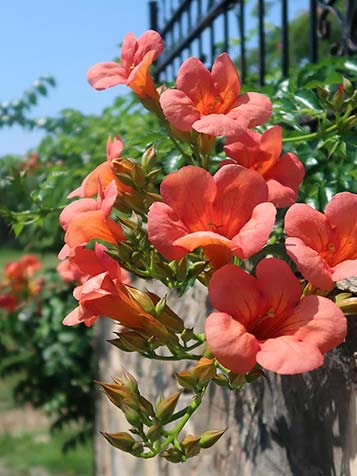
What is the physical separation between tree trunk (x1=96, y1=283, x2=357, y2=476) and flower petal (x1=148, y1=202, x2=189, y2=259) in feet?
1.36

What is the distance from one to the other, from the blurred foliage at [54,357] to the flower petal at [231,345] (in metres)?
4.45

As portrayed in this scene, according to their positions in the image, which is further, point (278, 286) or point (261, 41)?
point (261, 41)


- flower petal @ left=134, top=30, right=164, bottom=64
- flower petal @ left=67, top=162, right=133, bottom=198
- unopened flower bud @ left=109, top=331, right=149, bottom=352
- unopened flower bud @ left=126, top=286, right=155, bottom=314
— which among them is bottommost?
unopened flower bud @ left=109, top=331, right=149, bottom=352

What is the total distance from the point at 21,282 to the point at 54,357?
2.54 ft

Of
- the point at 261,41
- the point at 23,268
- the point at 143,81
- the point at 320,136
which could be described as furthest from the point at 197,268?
the point at 23,268

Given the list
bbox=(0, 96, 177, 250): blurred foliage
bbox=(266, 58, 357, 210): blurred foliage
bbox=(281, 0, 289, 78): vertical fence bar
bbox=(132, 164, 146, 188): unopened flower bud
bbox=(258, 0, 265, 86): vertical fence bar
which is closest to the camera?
bbox=(132, 164, 146, 188): unopened flower bud

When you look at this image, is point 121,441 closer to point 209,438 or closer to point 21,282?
point 209,438

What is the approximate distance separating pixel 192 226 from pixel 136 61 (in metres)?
0.48

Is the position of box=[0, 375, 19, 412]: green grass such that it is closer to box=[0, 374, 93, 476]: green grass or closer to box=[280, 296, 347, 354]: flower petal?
box=[0, 374, 93, 476]: green grass

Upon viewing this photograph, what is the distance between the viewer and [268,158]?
4.36 ft

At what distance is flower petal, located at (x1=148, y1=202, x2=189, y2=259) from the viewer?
1.08m

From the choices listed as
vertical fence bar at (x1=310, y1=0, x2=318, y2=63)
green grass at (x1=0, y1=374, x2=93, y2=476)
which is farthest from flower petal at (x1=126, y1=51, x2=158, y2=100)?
green grass at (x1=0, y1=374, x2=93, y2=476)

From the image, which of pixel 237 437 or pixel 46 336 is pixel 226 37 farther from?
pixel 46 336

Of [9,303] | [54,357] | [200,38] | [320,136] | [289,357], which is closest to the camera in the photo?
[289,357]
